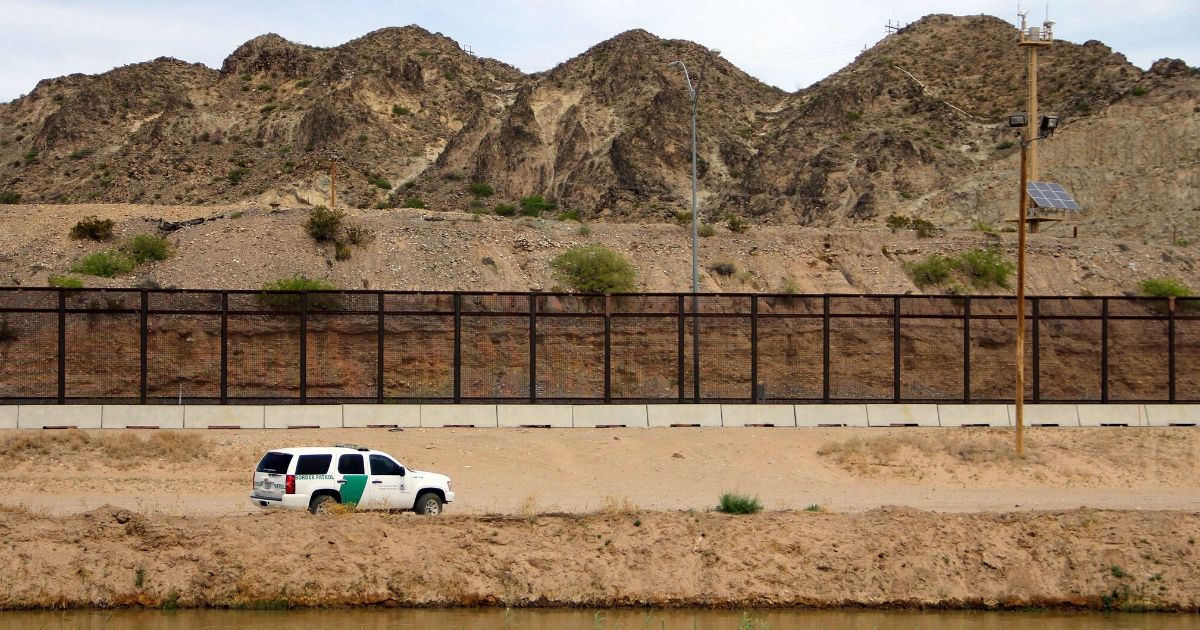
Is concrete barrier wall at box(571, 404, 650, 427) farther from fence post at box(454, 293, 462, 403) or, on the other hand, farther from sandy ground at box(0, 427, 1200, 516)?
fence post at box(454, 293, 462, 403)

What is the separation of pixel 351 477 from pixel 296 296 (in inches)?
963

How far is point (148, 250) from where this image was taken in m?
61.9

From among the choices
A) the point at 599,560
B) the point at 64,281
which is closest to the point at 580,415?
the point at 599,560

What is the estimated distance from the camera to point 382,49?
120875 mm

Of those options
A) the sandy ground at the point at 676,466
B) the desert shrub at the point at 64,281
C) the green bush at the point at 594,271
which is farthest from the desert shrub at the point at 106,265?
the sandy ground at the point at 676,466

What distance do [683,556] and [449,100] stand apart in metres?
101

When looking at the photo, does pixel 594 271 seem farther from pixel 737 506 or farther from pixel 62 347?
pixel 737 506

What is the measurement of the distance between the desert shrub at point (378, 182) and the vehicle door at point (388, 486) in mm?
76722

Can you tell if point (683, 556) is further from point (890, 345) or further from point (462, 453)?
point (890, 345)

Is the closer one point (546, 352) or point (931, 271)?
point (546, 352)

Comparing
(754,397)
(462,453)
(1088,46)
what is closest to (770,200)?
(1088,46)

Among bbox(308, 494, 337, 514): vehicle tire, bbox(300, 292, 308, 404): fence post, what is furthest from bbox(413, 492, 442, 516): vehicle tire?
bbox(300, 292, 308, 404): fence post

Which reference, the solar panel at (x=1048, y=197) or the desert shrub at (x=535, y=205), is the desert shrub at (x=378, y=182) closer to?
the desert shrub at (x=535, y=205)

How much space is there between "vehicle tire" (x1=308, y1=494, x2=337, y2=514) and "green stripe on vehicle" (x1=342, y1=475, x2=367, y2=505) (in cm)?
24
